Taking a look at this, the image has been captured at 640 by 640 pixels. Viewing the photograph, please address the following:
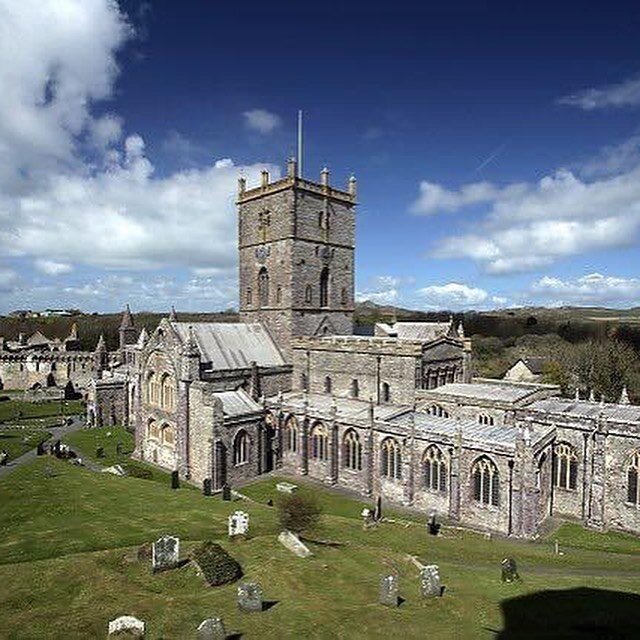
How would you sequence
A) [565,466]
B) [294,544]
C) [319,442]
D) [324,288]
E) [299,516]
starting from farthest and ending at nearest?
[324,288] → [319,442] → [565,466] → [299,516] → [294,544]

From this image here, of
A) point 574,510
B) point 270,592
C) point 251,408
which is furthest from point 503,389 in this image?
point 270,592

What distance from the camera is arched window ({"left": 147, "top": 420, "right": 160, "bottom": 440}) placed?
4053 centimetres

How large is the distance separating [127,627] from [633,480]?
27.3 m

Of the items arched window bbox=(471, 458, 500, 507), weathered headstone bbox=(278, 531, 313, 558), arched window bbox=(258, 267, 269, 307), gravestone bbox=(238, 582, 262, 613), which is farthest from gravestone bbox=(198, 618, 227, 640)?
arched window bbox=(258, 267, 269, 307)

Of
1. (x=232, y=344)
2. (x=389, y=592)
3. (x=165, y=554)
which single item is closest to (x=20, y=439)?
(x=232, y=344)

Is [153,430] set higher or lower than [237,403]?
lower

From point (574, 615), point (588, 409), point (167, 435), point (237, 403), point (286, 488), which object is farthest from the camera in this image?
point (167, 435)

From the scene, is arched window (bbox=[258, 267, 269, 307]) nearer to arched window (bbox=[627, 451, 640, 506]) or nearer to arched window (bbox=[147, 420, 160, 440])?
arched window (bbox=[147, 420, 160, 440])

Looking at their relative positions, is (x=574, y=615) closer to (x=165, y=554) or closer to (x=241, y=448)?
(x=165, y=554)

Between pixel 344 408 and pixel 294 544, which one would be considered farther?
pixel 344 408

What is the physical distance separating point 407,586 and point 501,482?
11.9m

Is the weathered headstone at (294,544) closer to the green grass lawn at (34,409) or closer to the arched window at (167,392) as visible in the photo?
the arched window at (167,392)

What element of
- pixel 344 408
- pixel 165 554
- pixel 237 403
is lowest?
pixel 165 554

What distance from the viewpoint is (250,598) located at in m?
15.2
